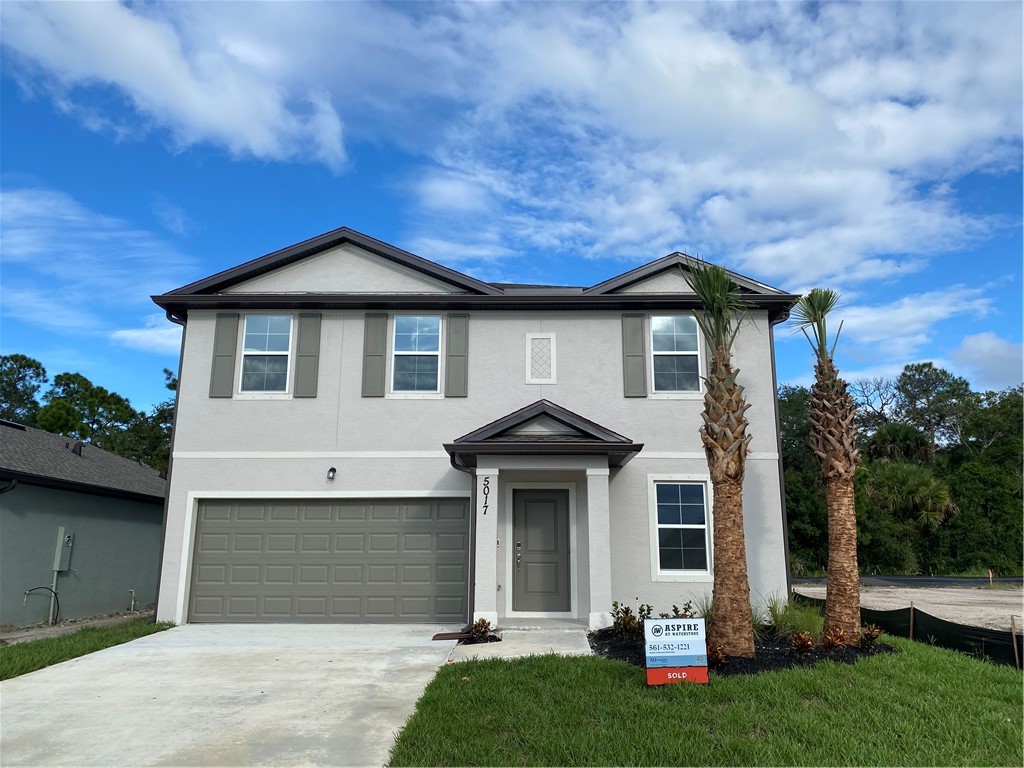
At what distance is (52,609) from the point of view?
12602 millimetres

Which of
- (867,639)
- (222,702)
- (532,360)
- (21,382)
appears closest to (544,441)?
(532,360)

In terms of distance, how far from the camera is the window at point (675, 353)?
39.7 ft

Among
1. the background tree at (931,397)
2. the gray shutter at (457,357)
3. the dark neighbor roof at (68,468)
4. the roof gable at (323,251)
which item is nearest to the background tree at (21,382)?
the dark neighbor roof at (68,468)

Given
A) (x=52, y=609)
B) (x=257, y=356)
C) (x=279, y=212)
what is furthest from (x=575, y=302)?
(x=52, y=609)

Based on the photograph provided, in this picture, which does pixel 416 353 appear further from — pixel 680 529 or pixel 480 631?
pixel 680 529

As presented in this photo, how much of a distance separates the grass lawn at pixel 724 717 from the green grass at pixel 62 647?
5105 mm

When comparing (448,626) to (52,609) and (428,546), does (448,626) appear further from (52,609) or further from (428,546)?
(52,609)

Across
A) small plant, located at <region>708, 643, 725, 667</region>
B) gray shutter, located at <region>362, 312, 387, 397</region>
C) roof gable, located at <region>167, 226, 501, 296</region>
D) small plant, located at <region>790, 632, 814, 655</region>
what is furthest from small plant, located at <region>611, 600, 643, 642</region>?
roof gable, located at <region>167, 226, 501, 296</region>

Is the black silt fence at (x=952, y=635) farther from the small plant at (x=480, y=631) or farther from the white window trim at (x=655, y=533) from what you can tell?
the small plant at (x=480, y=631)

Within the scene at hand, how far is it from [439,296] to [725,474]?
20.4ft

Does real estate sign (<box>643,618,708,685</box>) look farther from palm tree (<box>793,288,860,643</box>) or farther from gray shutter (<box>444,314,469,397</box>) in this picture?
gray shutter (<box>444,314,469,397</box>)

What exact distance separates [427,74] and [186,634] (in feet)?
32.8

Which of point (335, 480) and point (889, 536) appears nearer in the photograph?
point (335, 480)

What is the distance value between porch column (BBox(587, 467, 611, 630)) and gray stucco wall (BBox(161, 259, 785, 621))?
93 centimetres
